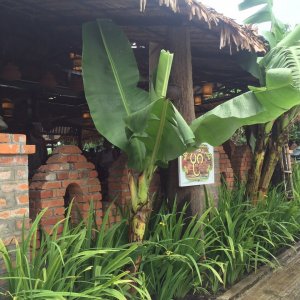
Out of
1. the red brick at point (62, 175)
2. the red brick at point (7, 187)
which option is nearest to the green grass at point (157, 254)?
the red brick at point (7, 187)

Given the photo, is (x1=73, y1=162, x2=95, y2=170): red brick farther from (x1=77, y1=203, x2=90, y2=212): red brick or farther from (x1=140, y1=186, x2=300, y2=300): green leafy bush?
(x1=140, y1=186, x2=300, y2=300): green leafy bush

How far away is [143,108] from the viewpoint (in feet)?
10.8

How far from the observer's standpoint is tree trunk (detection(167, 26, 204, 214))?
4.52m

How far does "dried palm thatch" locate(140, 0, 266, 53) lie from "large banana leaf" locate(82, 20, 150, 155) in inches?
16.7

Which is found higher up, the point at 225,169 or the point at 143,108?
the point at 143,108

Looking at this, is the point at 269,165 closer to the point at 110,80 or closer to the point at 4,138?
the point at 110,80

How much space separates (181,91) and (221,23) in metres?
0.87

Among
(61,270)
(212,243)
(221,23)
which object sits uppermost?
(221,23)

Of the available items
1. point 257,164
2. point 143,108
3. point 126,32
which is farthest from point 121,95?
point 257,164

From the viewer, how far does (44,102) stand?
989 cm

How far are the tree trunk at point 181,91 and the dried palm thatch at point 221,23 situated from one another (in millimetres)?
485

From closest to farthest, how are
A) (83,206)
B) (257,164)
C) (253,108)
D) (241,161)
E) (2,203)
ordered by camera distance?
(2,203)
(253,108)
(83,206)
(257,164)
(241,161)

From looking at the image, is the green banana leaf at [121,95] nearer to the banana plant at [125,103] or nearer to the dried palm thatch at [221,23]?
the banana plant at [125,103]

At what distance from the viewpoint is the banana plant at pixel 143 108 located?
3197 millimetres
